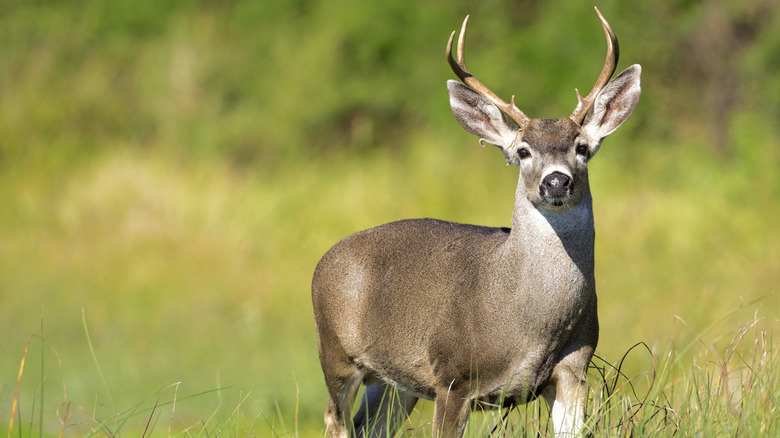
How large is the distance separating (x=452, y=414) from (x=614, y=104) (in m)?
1.50

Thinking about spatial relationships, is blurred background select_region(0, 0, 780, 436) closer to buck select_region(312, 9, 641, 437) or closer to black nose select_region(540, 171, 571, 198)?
buck select_region(312, 9, 641, 437)

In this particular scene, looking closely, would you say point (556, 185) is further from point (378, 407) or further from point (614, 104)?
point (378, 407)

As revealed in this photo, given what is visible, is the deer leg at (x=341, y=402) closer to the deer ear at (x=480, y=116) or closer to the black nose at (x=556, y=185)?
the deer ear at (x=480, y=116)

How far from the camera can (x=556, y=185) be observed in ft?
14.8

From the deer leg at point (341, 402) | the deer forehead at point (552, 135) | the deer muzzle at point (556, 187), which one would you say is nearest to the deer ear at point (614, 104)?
the deer forehead at point (552, 135)

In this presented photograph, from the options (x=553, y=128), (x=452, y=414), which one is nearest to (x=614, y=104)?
(x=553, y=128)

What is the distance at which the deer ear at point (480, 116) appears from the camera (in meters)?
5.11

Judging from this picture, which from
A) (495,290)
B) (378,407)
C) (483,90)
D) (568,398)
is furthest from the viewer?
(378,407)

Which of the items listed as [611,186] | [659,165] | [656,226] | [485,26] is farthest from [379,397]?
[485,26]

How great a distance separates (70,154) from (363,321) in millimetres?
→ 12132

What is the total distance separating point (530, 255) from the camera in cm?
482

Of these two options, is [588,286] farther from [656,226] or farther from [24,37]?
[24,37]

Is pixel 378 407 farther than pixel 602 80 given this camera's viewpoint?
Yes

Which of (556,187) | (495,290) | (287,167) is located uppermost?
(556,187)
